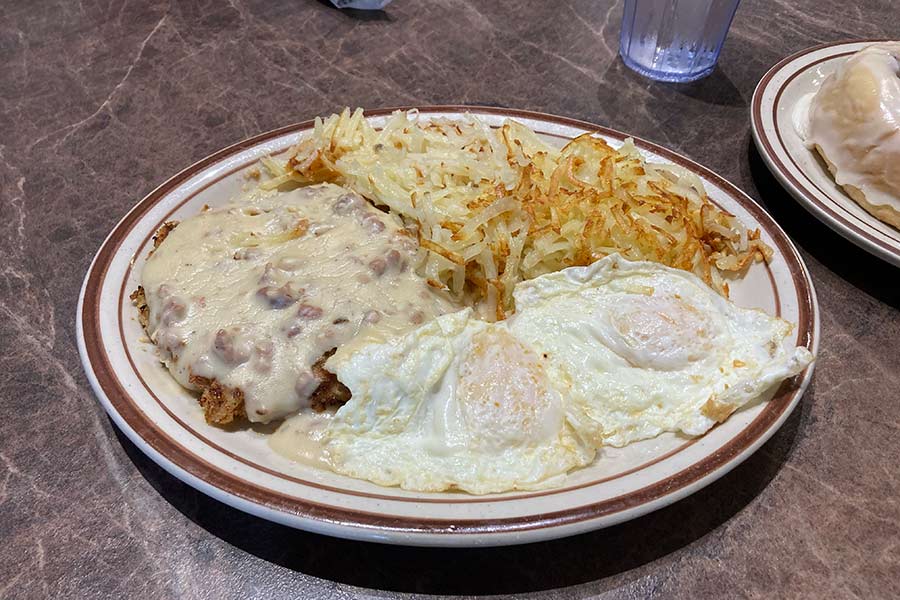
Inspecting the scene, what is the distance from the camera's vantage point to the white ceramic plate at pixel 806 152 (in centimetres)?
204

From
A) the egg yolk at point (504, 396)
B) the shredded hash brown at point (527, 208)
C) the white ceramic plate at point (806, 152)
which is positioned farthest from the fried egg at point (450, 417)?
the white ceramic plate at point (806, 152)

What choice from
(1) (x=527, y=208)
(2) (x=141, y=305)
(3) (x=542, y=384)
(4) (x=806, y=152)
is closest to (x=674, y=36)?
(4) (x=806, y=152)

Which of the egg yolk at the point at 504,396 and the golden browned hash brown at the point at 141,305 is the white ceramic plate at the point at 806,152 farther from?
the golden browned hash brown at the point at 141,305

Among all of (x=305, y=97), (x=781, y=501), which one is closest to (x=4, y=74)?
(x=305, y=97)

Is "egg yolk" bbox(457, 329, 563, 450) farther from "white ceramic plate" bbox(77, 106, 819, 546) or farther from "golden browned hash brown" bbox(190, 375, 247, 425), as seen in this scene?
"golden browned hash brown" bbox(190, 375, 247, 425)

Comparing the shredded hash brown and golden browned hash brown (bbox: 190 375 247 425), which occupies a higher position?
the shredded hash brown

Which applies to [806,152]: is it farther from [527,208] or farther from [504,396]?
[504,396]

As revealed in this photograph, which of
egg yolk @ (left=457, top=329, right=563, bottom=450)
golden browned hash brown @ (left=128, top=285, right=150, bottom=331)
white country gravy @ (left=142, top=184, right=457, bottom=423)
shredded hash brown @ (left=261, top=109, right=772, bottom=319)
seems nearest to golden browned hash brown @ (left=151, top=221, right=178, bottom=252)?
white country gravy @ (left=142, top=184, right=457, bottom=423)

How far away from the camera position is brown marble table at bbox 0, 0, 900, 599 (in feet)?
4.70

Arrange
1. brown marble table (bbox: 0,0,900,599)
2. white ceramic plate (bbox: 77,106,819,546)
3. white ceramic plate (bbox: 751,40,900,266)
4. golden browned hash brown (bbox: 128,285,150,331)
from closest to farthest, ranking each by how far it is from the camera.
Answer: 1. white ceramic plate (bbox: 77,106,819,546)
2. brown marble table (bbox: 0,0,900,599)
3. golden browned hash brown (bbox: 128,285,150,331)
4. white ceramic plate (bbox: 751,40,900,266)

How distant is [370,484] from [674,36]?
2624mm

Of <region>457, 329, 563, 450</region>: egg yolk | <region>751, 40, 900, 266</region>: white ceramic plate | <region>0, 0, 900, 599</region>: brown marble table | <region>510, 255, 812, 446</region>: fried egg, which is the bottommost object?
<region>0, 0, 900, 599</region>: brown marble table

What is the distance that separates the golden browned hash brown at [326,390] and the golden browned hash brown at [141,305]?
51 centimetres

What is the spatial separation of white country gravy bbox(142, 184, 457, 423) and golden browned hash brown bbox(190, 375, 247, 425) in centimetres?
2
